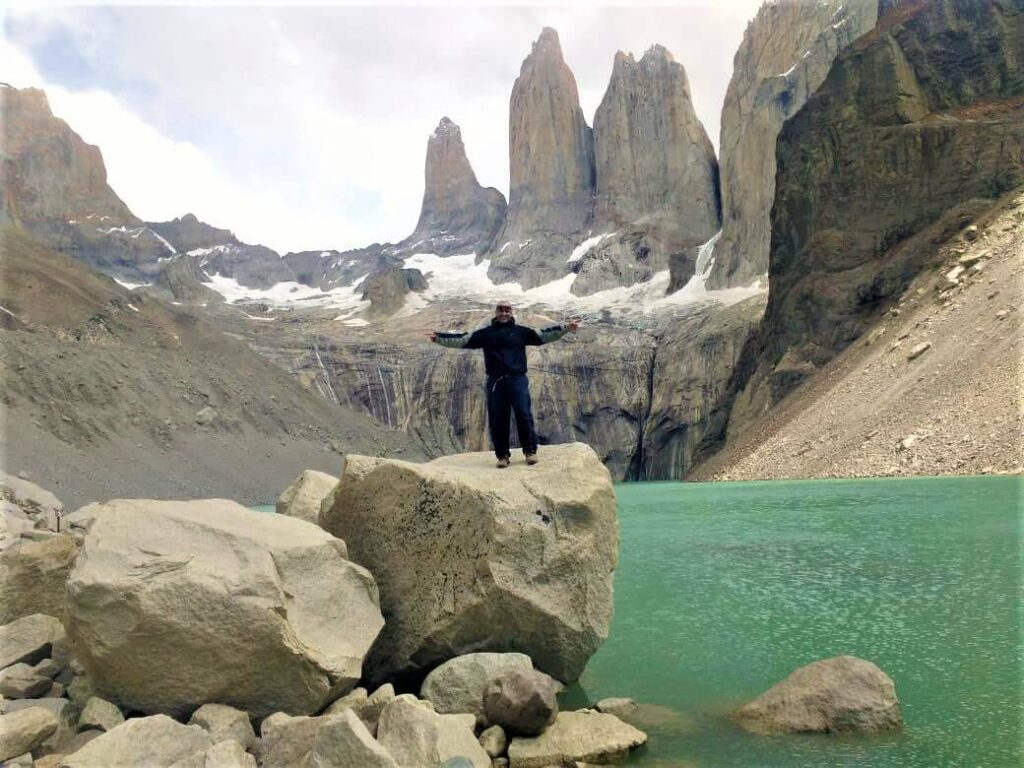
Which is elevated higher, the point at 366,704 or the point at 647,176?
the point at 647,176

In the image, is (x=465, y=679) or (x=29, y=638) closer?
(x=465, y=679)

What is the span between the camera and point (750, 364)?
6116 cm

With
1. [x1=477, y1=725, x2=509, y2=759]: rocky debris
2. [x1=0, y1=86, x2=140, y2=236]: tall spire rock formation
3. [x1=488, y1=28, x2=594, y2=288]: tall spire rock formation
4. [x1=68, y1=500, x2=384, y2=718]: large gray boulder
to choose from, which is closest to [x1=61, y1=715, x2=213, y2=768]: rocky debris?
[x1=68, y1=500, x2=384, y2=718]: large gray boulder

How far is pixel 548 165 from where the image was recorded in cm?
13712

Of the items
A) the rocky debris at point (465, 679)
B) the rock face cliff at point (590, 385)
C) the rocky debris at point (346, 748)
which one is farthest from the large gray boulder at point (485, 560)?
the rock face cliff at point (590, 385)

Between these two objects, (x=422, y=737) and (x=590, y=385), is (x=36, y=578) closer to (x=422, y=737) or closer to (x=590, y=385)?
(x=422, y=737)

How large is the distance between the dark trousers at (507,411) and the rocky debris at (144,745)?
419 cm

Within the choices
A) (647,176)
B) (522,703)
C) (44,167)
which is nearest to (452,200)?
(647,176)

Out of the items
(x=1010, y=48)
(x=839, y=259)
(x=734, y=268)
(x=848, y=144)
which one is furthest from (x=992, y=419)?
(x=734, y=268)

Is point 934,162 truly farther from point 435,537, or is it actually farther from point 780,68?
point 780,68

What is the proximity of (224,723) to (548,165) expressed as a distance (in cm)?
13733

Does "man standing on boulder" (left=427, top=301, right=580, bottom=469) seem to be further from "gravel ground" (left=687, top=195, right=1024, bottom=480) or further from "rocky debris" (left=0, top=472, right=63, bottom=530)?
"gravel ground" (left=687, top=195, right=1024, bottom=480)

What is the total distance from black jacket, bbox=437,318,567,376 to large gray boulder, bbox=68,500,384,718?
3.19m

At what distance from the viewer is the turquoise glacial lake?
19.4 feet
